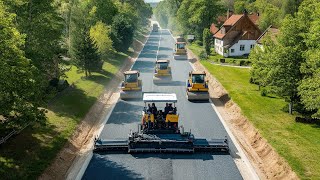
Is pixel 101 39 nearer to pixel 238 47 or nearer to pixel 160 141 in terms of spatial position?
pixel 238 47

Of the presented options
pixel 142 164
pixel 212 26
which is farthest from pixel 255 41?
pixel 142 164

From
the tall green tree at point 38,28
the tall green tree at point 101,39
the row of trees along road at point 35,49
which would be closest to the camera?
the row of trees along road at point 35,49

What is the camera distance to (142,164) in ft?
61.4

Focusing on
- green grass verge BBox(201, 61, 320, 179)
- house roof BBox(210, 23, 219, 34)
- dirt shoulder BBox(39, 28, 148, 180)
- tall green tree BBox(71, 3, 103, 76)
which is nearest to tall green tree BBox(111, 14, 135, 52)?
tall green tree BBox(71, 3, 103, 76)

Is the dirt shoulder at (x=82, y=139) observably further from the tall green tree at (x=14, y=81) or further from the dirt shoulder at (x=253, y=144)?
the dirt shoulder at (x=253, y=144)

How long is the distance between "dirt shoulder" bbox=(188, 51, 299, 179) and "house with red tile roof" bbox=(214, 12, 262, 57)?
32725mm

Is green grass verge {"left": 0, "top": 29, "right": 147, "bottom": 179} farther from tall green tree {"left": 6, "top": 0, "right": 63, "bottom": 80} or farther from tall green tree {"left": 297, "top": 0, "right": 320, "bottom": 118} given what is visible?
tall green tree {"left": 297, "top": 0, "right": 320, "bottom": 118}

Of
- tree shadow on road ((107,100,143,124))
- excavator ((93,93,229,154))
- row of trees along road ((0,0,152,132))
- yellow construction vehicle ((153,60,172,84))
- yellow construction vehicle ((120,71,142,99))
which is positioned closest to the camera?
row of trees along road ((0,0,152,132))

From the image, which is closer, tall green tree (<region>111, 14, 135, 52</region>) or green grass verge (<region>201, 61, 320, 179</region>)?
green grass verge (<region>201, 61, 320, 179</region>)

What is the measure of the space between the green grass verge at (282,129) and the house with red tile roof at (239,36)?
91.4 feet

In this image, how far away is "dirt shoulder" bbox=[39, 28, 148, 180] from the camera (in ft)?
59.5

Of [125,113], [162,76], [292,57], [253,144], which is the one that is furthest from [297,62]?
[162,76]

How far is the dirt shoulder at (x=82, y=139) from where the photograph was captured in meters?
18.1

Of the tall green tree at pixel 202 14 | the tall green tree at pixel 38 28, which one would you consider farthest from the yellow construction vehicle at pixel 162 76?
the tall green tree at pixel 202 14
